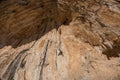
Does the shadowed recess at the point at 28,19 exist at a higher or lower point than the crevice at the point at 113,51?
lower

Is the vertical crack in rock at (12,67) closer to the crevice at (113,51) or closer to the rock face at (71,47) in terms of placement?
the rock face at (71,47)

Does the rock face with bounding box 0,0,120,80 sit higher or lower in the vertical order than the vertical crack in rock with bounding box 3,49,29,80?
higher

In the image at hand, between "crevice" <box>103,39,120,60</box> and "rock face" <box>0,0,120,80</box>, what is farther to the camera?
"crevice" <box>103,39,120,60</box>

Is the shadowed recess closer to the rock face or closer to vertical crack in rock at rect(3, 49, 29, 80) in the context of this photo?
the rock face

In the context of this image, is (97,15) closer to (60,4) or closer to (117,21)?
(117,21)

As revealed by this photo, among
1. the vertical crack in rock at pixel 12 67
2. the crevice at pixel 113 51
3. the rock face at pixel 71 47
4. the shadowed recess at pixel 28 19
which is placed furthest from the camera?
the shadowed recess at pixel 28 19

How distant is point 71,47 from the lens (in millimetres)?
7559

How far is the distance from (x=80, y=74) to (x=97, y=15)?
2.11 m

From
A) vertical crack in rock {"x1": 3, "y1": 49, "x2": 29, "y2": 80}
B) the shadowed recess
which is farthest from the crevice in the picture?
vertical crack in rock {"x1": 3, "y1": 49, "x2": 29, "y2": 80}

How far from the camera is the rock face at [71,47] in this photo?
6.84 m

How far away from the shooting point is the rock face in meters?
6.84

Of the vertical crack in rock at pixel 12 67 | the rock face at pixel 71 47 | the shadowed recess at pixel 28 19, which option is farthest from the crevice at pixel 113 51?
the vertical crack in rock at pixel 12 67

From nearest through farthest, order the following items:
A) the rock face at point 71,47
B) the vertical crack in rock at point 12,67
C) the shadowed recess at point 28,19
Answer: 1. the rock face at point 71,47
2. the vertical crack in rock at point 12,67
3. the shadowed recess at point 28,19

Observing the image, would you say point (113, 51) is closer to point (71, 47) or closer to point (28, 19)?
point (71, 47)
